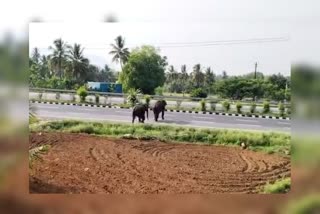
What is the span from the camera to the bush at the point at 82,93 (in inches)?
199

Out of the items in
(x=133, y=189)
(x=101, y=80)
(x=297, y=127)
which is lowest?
(x=133, y=189)

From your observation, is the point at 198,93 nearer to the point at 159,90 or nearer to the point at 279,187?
the point at 159,90

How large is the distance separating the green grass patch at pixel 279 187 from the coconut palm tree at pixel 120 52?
5.29 feet

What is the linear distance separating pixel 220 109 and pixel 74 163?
1.36m

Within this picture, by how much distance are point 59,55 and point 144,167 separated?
1206mm

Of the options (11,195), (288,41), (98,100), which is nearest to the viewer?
(11,195)

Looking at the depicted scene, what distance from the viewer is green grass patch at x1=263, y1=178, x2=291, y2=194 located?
4.89 m

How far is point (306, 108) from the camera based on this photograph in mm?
4836

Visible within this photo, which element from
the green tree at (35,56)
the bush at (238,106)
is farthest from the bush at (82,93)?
the bush at (238,106)

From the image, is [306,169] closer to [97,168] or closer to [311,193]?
[311,193]

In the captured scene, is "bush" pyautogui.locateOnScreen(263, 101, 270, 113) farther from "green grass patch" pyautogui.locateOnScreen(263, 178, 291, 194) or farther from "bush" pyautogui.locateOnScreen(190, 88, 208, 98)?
"green grass patch" pyautogui.locateOnScreen(263, 178, 291, 194)

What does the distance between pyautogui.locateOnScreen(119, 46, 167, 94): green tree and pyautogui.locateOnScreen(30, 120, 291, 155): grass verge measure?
0.36m

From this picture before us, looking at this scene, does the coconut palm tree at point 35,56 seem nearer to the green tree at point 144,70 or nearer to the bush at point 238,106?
the green tree at point 144,70

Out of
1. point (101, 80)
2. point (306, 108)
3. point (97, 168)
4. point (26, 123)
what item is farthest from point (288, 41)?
point (26, 123)
